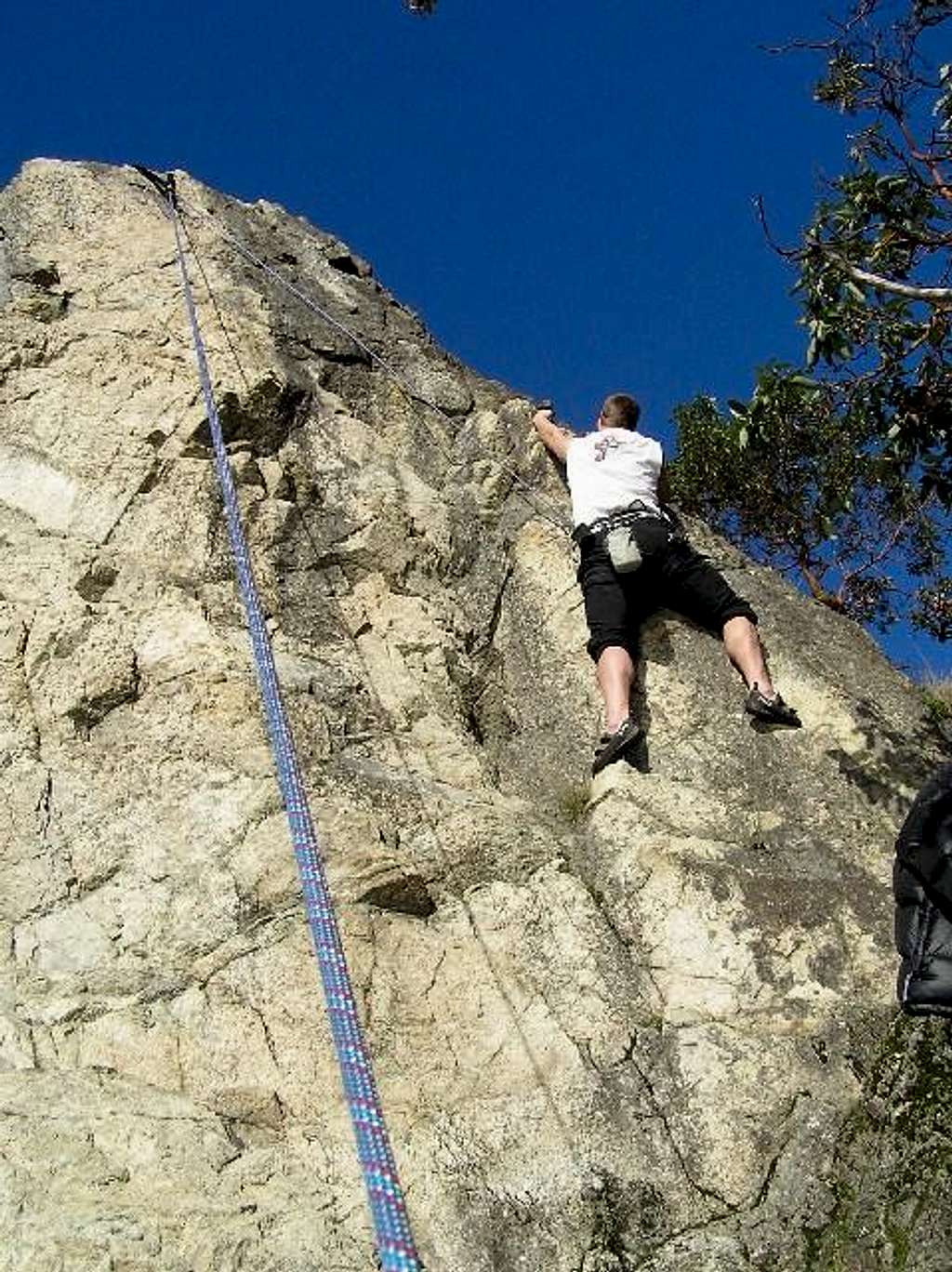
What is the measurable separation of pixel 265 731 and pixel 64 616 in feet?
4.34

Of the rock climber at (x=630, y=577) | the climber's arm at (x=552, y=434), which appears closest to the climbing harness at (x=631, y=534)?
the rock climber at (x=630, y=577)

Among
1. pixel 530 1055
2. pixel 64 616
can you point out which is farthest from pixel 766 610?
pixel 64 616

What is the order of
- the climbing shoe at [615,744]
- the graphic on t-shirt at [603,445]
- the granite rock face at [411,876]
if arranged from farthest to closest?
the graphic on t-shirt at [603,445] < the climbing shoe at [615,744] < the granite rock face at [411,876]

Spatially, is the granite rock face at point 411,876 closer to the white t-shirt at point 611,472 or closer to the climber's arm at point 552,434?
the climber's arm at point 552,434

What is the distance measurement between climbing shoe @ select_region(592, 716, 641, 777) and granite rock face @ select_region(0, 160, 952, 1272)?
0.13m

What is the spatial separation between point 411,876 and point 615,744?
1227 millimetres

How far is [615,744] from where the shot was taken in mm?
6027

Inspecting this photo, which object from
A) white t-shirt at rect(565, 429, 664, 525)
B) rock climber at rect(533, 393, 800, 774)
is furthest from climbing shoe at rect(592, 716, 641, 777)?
white t-shirt at rect(565, 429, 664, 525)

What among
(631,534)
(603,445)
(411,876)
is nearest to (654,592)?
(631,534)

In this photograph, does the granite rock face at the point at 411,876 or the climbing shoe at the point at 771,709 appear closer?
the granite rock face at the point at 411,876

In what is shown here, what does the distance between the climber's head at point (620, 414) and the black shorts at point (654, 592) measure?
0.92 metres

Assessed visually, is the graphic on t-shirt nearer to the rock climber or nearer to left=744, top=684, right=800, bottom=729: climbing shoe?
the rock climber

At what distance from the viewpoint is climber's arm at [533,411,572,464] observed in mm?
7887

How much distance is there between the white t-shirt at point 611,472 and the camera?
6.93m
